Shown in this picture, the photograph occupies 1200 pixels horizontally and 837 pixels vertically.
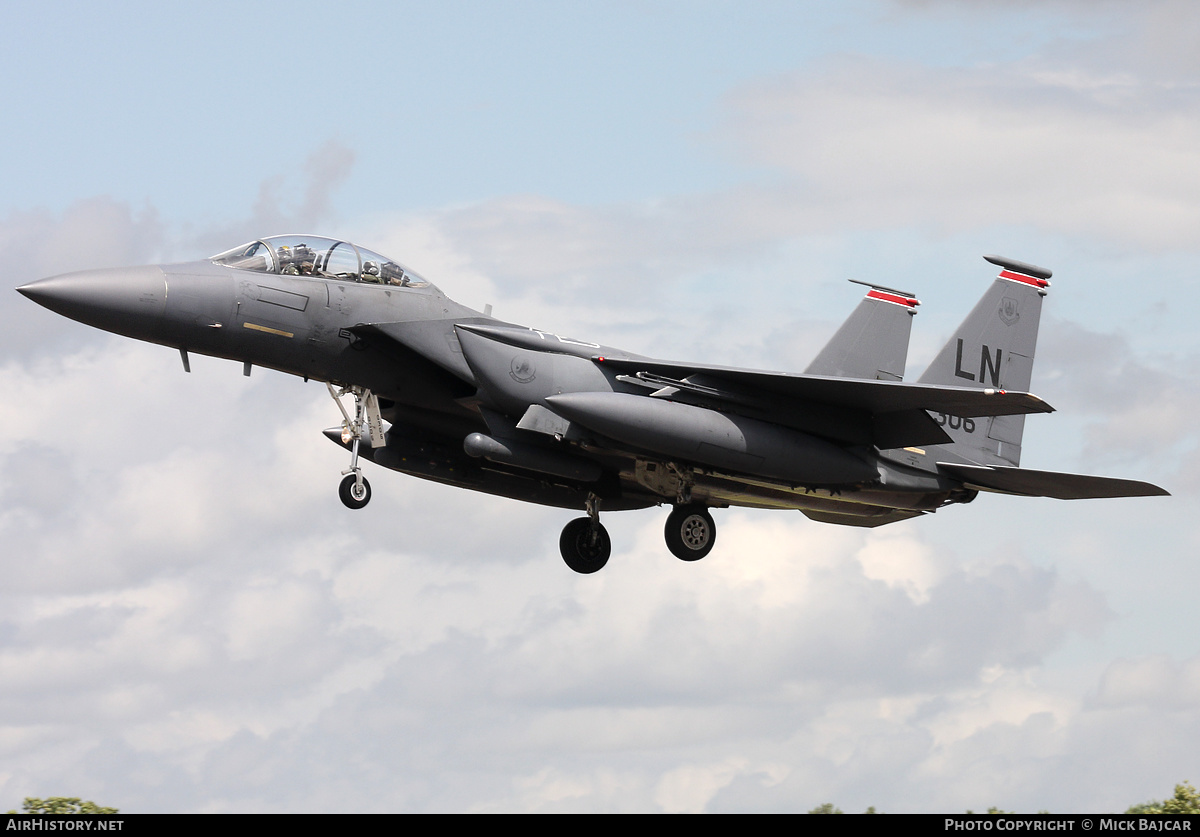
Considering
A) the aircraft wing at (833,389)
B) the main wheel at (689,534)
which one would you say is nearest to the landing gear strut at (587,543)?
the main wheel at (689,534)

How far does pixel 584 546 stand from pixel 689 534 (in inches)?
80.2

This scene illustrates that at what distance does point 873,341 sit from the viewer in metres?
20.8

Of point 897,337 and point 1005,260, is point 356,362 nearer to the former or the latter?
point 897,337

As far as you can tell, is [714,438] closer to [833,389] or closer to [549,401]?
[833,389]

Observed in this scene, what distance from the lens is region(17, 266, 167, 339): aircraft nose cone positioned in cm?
1639

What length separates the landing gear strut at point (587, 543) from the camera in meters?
20.9

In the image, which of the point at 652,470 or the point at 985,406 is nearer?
the point at 985,406

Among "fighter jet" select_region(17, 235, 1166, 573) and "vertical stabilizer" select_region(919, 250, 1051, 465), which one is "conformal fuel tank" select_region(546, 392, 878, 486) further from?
"vertical stabilizer" select_region(919, 250, 1051, 465)

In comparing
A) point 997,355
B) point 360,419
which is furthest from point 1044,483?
point 360,419

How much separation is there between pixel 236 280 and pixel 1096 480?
11644 mm

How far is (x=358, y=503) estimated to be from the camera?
17562 millimetres

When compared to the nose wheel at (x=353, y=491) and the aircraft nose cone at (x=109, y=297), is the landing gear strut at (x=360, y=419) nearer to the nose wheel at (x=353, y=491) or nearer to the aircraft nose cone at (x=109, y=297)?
the nose wheel at (x=353, y=491)
